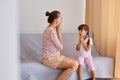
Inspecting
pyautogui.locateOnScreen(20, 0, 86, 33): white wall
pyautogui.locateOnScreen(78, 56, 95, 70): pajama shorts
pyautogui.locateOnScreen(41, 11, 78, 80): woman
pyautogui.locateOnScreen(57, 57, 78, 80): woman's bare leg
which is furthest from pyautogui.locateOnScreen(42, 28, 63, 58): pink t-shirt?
pyautogui.locateOnScreen(20, 0, 86, 33): white wall

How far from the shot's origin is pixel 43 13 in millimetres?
3172

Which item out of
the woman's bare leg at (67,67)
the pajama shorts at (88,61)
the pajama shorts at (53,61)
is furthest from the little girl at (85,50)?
the pajama shorts at (53,61)

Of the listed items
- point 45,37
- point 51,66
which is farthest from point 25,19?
point 51,66

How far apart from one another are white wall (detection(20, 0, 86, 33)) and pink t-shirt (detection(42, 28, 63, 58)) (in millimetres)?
789

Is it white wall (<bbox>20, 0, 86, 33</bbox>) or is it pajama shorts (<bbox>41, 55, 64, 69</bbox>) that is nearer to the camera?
pajama shorts (<bbox>41, 55, 64, 69</bbox>)

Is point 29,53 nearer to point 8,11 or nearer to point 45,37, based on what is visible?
point 45,37

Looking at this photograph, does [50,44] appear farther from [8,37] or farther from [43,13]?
[8,37]

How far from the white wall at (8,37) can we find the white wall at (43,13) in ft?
8.44

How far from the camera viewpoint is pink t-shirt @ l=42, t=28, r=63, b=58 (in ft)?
7.60

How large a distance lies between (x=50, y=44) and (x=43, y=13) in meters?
0.95

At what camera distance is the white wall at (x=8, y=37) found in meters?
0.48

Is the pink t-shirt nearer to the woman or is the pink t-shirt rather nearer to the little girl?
the woman

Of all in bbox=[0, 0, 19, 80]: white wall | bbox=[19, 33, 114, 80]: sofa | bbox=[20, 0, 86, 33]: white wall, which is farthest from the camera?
bbox=[20, 0, 86, 33]: white wall

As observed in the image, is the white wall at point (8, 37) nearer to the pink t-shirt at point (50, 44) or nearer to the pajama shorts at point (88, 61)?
the pink t-shirt at point (50, 44)
